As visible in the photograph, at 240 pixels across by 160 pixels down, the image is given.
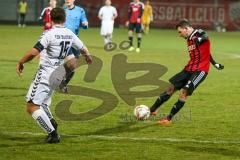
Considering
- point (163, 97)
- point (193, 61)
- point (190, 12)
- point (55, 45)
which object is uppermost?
point (55, 45)

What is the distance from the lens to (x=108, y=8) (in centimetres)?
3219

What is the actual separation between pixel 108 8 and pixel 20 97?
59.0ft

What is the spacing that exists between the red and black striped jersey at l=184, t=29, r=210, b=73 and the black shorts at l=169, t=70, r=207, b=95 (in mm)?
103

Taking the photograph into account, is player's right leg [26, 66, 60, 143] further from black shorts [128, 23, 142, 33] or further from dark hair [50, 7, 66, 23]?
black shorts [128, 23, 142, 33]

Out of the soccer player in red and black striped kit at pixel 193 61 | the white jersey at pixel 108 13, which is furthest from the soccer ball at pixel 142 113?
the white jersey at pixel 108 13

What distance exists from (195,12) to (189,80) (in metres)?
41.0

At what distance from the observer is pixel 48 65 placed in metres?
9.69

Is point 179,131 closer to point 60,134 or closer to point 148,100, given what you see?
point 60,134

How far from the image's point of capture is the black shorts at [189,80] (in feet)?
38.1

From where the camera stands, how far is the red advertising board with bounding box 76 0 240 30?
5197 centimetres

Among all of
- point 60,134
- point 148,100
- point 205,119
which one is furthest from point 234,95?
point 60,134

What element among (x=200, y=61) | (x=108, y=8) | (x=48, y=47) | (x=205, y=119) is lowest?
(x=108, y=8)

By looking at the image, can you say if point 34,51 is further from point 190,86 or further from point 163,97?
point 163,97

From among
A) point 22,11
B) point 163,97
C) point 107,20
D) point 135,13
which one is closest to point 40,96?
point 163,97
